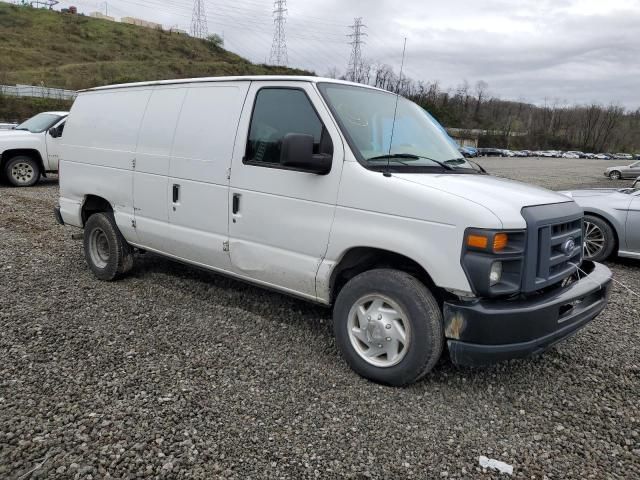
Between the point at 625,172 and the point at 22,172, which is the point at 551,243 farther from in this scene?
the point at 625,172

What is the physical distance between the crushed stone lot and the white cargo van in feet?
1.41

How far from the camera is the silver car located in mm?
6875

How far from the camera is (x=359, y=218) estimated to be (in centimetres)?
339

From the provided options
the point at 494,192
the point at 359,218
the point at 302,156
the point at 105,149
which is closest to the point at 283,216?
the point at 302,156

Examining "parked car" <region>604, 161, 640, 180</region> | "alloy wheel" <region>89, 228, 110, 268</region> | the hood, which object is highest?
the hood

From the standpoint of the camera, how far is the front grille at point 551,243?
10.0ft

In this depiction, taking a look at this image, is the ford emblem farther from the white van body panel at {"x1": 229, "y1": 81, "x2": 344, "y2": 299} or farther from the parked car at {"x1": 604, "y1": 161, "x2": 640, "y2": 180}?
the parked car at {"x1": 604, "y1": 161, "x2": 640, "y2": 180}

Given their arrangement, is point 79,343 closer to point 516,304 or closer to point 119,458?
point 119,458

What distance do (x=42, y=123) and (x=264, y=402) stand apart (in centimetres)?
1228

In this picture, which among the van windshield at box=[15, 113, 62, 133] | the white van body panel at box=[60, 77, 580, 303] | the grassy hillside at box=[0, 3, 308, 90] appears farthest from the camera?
the grassy hillside at box=[0, 3, 308, 90]

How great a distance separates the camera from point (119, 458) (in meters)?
2.59

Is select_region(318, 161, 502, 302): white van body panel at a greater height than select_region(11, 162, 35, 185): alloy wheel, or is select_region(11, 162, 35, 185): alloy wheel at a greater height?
select_region(318, 161, 502, 302): white van body panel

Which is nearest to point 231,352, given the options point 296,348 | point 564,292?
point 296,348

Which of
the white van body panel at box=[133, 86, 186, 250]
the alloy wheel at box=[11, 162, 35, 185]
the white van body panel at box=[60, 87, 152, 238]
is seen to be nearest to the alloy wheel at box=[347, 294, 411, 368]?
the white van body panel at box=[133, 86, 186, 250]
